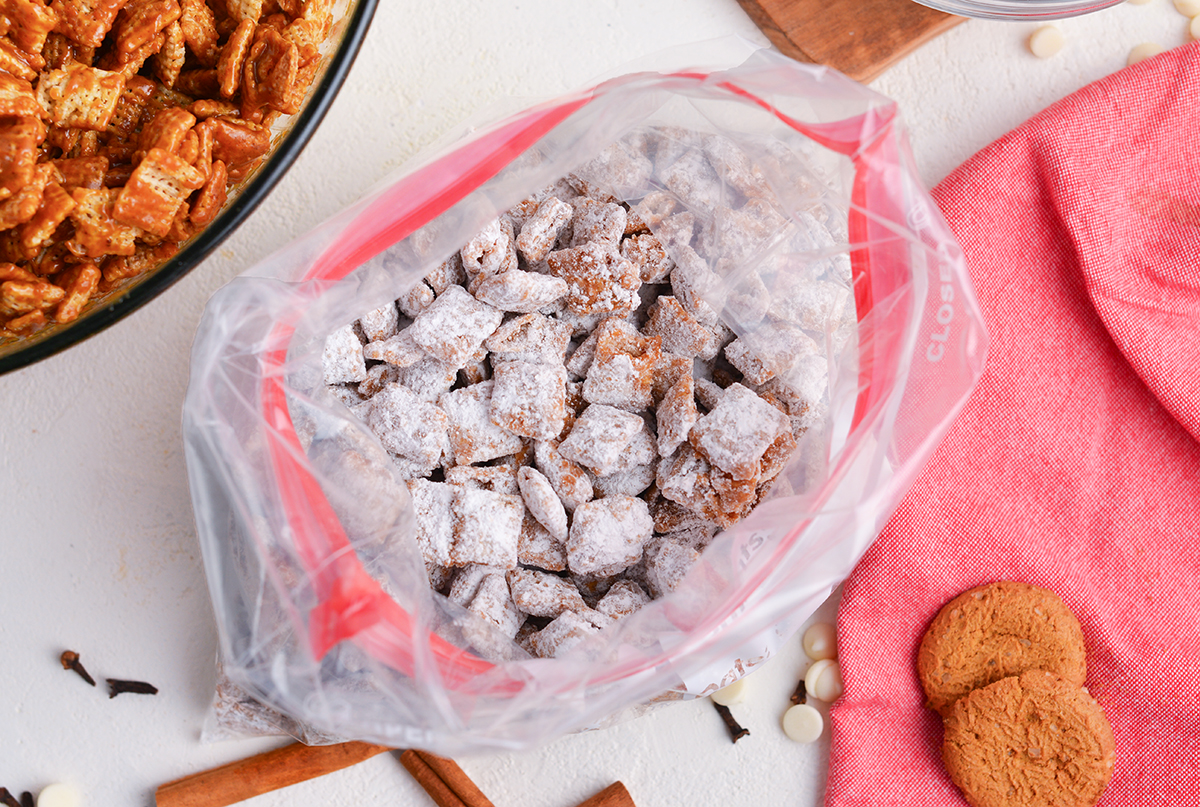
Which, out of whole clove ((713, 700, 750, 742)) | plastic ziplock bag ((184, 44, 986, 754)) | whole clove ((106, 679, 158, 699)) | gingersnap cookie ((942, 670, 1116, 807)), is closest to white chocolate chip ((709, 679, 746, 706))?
whole clove ((713, 700, 750, 742))

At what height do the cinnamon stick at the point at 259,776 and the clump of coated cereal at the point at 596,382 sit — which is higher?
the clump of coated cereal at the point at 596,382

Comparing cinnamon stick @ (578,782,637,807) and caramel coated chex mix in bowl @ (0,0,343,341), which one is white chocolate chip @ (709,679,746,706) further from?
caramel coated chex mix in bowl @ (0,0,343,341)

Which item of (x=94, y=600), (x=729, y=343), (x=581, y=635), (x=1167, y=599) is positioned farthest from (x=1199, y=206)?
Answer: (x=94, y=600)

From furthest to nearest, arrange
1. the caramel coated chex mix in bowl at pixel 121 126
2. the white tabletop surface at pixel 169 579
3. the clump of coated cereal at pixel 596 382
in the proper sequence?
the white tabletop surface at pixel 169 579
the clump of coated cereal at pixel 596 382
the caramel coated chex mix in bowl at pixel 121 126

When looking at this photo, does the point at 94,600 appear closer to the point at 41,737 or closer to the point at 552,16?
the point at 41,737

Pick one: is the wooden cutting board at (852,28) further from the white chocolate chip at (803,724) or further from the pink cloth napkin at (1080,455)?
the white chocolate chip at (803,724)

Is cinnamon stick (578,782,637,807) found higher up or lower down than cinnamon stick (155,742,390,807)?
lower down

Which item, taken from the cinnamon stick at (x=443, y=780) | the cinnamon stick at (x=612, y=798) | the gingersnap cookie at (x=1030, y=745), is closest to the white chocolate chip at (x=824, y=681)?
the gingersnap cookie at (x=1030, y=745)

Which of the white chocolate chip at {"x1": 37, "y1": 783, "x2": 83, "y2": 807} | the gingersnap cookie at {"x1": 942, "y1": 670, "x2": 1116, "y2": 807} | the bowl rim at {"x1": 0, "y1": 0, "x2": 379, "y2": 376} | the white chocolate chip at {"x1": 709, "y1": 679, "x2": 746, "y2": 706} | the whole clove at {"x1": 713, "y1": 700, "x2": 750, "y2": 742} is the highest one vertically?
the bowl rim at {"x1": 0, "y1": 0, "x2": 379, "y2": 376}
